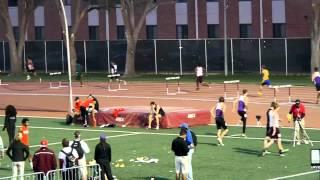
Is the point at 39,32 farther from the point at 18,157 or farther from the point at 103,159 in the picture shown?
the point at 103,159

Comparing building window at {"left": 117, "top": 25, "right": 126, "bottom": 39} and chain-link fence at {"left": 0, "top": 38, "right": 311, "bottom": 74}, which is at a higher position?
building window at {"left": 117, "top": 25, "right": 126, "bottom": 39}

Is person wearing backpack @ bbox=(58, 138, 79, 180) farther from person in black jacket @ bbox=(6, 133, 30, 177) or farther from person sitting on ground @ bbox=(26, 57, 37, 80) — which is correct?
person sitting on ground @ bbox=(26, 57, 37, 80)

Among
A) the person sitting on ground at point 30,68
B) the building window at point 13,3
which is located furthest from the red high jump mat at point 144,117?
the building window at point 13,3

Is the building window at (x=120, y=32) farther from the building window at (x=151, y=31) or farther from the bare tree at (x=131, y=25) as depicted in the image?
the bare tree at (x=131, y=25)

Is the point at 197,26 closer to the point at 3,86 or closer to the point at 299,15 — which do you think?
the point at 299,15

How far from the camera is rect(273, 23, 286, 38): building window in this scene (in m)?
71.2

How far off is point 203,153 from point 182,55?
1604 inches

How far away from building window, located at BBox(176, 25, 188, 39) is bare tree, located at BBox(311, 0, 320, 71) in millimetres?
16379

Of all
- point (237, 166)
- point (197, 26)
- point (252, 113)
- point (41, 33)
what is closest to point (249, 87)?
point (252, 113)

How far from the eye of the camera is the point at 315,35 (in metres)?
62.7

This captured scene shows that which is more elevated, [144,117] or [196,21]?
[196,21]

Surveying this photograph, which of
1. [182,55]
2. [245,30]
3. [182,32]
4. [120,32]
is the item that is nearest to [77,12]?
[120,32]

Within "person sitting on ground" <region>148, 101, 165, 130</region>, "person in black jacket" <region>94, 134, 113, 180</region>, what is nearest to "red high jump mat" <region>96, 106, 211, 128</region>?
"person sitting on ground" <region>148, 101, 165, 130</region>

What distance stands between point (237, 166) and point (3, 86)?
41.1 m
